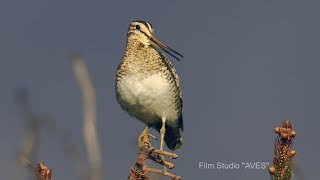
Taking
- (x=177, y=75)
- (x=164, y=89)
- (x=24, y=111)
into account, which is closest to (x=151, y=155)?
(x=24, y=111)

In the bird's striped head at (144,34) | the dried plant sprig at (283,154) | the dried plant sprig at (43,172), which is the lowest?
the dried plant sprig at (43,172)

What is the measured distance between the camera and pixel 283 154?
3984mm

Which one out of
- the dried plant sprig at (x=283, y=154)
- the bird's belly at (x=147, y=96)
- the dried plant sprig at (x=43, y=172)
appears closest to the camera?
the dried plant sprig at (x=43, y=172)

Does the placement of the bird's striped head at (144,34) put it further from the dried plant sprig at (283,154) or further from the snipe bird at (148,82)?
the dried plant sprig at (283,154)

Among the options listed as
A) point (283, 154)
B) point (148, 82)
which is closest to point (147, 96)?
point (148, 82)

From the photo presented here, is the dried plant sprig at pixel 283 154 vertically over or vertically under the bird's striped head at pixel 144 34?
under

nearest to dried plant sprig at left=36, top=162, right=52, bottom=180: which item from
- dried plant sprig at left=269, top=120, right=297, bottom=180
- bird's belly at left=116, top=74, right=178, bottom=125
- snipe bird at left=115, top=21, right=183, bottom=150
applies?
dried plant sprig at left=269, top=120, right=297, bottom=180

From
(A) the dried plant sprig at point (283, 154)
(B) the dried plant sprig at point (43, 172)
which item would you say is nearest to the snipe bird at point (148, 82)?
(A) the dried plant sprig at point (283, 154)

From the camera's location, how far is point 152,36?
14164mm

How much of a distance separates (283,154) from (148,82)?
889 centimetres

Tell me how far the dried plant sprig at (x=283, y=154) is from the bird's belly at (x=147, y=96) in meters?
8.81

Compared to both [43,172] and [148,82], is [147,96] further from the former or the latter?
[43,172]

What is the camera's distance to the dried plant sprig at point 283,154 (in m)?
3.90

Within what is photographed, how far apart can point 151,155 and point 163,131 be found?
29.4ft
